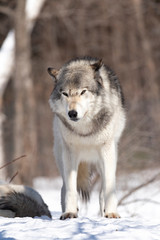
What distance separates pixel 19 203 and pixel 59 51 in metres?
12.5

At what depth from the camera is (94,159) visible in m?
4.51

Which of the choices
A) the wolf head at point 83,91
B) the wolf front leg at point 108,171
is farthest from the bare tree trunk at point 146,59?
the wolf front leg at point 108,171

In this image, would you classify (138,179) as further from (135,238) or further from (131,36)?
(131,36)

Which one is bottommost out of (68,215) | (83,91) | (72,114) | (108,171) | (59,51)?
(68,215)

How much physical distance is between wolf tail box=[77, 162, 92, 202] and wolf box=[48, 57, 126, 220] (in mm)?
401

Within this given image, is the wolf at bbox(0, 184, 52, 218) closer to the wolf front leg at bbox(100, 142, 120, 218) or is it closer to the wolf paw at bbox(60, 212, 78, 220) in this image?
the wolf paw at bbox(60, 212, 78, 220)

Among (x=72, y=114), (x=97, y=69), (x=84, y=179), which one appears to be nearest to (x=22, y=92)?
(x=84, y=179)

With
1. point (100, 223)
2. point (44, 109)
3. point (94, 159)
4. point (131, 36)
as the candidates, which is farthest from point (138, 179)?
point (131, 36)

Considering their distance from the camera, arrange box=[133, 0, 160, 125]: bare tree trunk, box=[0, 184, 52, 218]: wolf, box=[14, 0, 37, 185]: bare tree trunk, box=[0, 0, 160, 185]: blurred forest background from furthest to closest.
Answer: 1. box=[133, 0, 160, 125]: bare tree trunk
2. box=[0, 0, 160, 185]: blurred forest background
3. box=[14, 0, 37, 185]: bare tree trunk
4. box=[0, 184, 52, 218]: wolf

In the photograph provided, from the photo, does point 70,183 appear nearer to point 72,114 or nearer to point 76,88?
point 72,114

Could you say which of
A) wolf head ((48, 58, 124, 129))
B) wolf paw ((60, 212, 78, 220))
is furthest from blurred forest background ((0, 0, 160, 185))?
wolf paw ((60, 212, 78, 220))

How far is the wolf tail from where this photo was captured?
16.2 ft

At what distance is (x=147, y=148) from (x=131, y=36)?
9.14 metres

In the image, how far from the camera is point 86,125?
A: 14.2ft
